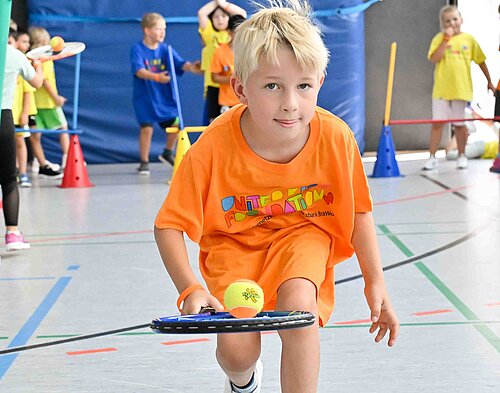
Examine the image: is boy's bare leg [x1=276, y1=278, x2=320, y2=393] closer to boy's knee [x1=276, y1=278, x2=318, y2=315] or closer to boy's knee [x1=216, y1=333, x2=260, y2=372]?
boy's knee [x1=276, y1=278, x2=318, y2=315]

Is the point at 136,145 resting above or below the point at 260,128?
below

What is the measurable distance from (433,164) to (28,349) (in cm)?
664

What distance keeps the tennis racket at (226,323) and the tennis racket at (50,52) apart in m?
4.02

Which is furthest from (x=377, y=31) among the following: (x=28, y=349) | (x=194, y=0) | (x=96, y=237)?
(x=28, y=349)

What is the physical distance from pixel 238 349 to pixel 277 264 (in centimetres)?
24

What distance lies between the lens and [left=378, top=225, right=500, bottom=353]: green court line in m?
3.54

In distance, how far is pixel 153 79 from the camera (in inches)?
376

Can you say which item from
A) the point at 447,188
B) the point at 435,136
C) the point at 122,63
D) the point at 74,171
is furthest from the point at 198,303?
the point at 122,63

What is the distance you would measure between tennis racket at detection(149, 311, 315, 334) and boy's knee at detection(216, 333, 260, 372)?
1.11 feet

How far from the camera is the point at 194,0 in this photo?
11031mm

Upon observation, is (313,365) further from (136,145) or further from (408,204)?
(136,145)

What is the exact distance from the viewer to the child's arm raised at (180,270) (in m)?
2.27

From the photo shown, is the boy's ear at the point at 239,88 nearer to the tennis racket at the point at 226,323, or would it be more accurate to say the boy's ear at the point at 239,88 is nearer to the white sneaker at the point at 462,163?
the tennis racket at the point at 226,323

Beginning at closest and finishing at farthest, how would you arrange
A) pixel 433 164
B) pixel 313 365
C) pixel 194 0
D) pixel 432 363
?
pixel 313 365 → pixel 432 363 → pixel 433 164 → pixel 194 0
